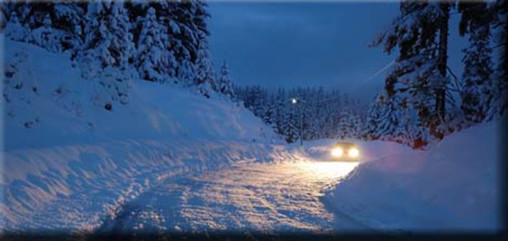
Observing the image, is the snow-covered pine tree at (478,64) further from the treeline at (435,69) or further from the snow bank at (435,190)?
the snow bank at (435,190)

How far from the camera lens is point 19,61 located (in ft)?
48.3

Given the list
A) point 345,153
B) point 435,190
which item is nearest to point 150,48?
point 345,153

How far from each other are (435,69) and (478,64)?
169 centimetres

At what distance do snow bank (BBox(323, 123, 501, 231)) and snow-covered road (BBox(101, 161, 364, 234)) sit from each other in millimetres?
690

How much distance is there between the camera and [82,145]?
13875 mm

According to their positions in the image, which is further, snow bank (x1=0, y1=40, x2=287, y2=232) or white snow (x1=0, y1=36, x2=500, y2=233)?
snow bank (x1=0, y1=40, x2=287, y2=232)

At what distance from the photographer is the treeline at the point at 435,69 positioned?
13203mm

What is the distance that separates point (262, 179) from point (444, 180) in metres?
7.16

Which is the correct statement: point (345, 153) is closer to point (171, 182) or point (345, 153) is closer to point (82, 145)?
point (171, 182)

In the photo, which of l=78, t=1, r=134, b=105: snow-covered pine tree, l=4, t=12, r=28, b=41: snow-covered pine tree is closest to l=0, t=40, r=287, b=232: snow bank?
l=78, t=1, r=134, b=105: snow-covered pine tree

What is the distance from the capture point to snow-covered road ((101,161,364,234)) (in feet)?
23.4

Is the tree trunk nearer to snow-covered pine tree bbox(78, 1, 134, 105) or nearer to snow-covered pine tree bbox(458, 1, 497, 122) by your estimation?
snow-covered pine tree bbox(458, 1, 497, 122)

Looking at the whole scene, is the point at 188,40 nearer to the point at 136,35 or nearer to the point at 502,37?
the point at 136,35

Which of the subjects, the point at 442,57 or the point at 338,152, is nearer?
the point at 442,57
